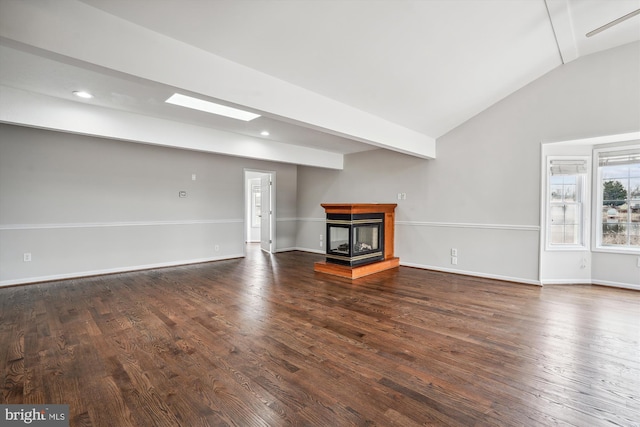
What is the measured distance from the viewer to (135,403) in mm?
1782

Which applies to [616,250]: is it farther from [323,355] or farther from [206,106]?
[206,106]

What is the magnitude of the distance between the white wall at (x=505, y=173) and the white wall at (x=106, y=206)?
3705 mm

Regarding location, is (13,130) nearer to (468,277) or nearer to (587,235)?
(468,277)

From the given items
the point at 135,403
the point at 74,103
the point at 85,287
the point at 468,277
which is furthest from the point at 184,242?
the point at 468,277

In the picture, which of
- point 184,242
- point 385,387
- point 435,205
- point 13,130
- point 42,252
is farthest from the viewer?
point 184,242

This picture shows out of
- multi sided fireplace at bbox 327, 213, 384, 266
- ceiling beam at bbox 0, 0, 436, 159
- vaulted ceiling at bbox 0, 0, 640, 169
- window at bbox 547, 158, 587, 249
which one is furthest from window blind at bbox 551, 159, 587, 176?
ceiling beam at bbox 0, 0, 436, 159

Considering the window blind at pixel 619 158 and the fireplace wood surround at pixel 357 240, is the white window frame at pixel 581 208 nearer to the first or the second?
the window blind at pixel 619 158

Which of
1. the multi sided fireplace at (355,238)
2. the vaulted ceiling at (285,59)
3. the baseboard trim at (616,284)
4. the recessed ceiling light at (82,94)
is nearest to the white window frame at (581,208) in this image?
the baseboard trim at (616,284)

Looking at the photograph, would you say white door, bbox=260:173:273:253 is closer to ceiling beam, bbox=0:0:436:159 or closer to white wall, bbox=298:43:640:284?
white wall, bbox=298:43:640:284

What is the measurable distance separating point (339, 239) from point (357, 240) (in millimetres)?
326

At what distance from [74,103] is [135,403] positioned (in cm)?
386

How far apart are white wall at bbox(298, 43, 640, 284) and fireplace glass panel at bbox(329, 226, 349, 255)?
1.33m

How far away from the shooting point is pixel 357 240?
5289 millimetres

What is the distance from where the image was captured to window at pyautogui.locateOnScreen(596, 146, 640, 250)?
430cm
